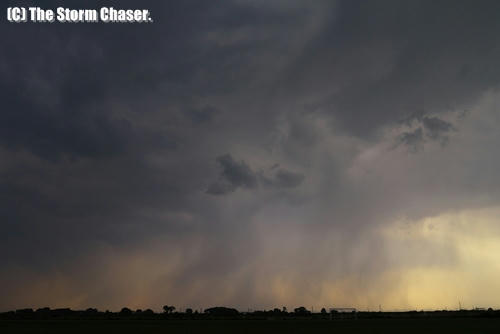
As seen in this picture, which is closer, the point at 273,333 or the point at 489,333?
the point at 489,333

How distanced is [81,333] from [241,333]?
22.2 m

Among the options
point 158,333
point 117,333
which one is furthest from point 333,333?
point 117,333

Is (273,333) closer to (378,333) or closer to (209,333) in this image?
(209,333)

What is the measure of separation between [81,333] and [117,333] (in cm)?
554

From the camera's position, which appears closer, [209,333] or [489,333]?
[489,333]

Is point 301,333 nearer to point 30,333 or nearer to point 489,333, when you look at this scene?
point 489,333

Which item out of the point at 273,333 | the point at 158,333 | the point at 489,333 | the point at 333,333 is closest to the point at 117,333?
the point at 158,333

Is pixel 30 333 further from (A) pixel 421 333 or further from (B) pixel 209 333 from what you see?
(A) pixel 421 333

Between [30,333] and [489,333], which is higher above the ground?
[30,333]

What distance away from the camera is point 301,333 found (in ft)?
218

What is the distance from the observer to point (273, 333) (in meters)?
66.8

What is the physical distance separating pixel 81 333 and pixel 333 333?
114 ft

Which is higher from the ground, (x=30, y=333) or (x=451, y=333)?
(x=30, y=333)

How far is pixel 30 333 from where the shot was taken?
2581 inches
